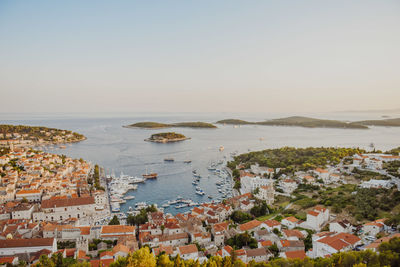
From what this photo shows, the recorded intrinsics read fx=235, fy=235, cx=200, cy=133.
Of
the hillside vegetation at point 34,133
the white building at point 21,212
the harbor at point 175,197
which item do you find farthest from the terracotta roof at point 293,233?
the hillside vegetation at point 34,133

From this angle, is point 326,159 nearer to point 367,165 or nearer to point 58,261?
point 367,165

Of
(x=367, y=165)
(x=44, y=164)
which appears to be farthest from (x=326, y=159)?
(x=44, y=164)

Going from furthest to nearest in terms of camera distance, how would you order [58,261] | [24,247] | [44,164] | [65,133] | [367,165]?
[65,133], [44,164], [367,165], [24,247], [58,261]

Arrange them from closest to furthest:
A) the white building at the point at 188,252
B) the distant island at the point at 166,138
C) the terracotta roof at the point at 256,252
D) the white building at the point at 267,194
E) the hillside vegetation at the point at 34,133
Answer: the terracotta roof at the point at 256,252, the white building at the point at 188,252, the white building at the point at 267,194, the hillside vegetation at the point at 34,133, the distant island at the point at 166,138

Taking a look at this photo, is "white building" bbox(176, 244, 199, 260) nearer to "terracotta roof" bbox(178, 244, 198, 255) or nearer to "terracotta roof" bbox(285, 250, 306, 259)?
"terracotta roof" bbox(178, 244, 198, 255)

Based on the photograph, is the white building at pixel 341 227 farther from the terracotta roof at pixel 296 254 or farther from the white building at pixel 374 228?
the terracotta roof at pixel 296 254

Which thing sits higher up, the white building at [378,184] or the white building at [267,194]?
the white building at [378,184]
